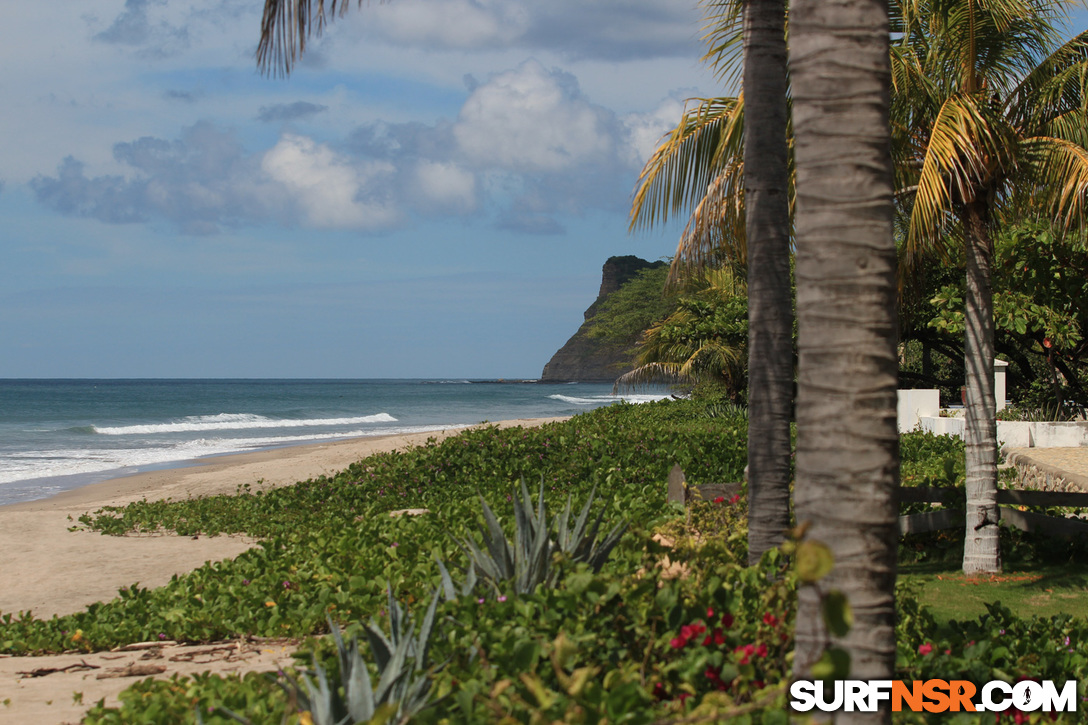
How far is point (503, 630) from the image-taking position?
11.0 ft

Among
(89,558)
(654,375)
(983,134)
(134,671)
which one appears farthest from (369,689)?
(654,375)

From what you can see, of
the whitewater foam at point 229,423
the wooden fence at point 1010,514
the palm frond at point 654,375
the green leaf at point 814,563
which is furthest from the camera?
the whitewater foam at point 229,423

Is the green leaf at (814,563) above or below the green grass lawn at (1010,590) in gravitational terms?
above

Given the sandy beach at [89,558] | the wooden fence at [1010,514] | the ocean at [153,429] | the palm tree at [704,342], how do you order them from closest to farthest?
the sandy beach at [89,558] < the wooden fence at [1010,514] < the palm tree at [704,342] < the ocean at [153,429]

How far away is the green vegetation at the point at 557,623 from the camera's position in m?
2.93

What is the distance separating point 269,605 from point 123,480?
1662 centimetres

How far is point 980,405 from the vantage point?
6.68 metres

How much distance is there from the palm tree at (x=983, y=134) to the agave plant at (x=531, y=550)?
12.0 ft

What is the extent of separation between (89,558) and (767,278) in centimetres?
867

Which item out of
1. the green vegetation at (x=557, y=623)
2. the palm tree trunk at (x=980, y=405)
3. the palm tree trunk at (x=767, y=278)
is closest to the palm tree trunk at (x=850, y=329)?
the green vegetation at (x=557, y=623)

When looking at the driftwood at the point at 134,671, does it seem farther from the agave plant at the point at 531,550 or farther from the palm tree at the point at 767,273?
the palm tree at the point at 767,273

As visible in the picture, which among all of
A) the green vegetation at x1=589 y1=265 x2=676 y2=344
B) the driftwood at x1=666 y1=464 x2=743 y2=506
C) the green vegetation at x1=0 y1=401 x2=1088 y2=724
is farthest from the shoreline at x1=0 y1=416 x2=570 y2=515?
the green vegetation at x1=589 y1=265 x2=676 y2=344

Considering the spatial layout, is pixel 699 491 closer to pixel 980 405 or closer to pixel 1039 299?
pixel 980 405

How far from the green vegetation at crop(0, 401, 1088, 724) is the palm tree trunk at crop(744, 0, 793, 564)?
427 millimetres
